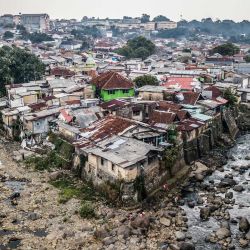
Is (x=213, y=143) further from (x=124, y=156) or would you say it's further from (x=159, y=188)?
(x=124, y=156)

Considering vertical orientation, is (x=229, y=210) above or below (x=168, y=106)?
below

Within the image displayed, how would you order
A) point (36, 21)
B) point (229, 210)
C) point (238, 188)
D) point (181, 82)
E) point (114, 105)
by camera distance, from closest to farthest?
point (229, 210)
point (238, 188)
point (114, 105)
point (181, 82)
point (36, 21)

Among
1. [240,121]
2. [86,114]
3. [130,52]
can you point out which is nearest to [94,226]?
[86,114]

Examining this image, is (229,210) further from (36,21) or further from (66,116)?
(36,21)

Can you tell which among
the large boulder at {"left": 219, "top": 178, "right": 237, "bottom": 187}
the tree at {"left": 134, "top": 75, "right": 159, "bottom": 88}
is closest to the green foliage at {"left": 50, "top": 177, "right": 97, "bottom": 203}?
the large boulder at {"left": 219, "top": 178, "right": 237, "bottom": 187}

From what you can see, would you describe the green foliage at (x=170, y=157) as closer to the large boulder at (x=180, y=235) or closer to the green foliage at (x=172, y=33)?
the large boulder at (x=180, y=235)

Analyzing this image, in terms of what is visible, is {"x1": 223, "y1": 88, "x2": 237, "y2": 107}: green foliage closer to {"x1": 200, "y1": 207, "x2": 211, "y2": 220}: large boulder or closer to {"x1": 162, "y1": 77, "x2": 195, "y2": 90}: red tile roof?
{"x1": 162, "y1": 77, "x2": 195, "y2": 90}: red tile roof

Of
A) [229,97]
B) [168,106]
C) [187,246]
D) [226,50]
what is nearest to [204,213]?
[187,246]
